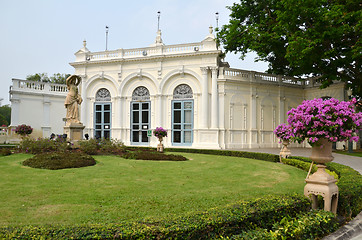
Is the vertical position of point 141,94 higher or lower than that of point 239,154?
higher

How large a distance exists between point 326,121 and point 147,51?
20506 mm

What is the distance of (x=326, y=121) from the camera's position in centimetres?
542

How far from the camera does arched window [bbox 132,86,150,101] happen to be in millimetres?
24281

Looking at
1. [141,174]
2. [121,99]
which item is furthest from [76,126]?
[141,174]

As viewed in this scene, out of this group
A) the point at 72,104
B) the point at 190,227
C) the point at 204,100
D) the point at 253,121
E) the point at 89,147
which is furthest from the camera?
the point at 253,121

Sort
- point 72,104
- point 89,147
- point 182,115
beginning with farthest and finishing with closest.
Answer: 1. point 182,115
2. point 72,104
3. point 89,147

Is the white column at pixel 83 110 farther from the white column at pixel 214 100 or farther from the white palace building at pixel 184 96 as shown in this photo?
the white column at pixel 214 100

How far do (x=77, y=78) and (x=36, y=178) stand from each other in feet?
36.2

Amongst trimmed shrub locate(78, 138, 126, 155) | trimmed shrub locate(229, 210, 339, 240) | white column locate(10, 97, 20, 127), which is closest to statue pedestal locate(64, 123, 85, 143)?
trimmed shrub locate(78, 138, 126, 155)

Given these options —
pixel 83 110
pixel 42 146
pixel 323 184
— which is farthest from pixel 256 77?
pixel 323 184

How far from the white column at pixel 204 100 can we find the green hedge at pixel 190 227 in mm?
17134

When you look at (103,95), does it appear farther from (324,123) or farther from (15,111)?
(324,123)

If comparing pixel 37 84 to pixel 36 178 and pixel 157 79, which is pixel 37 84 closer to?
pixel 157 79

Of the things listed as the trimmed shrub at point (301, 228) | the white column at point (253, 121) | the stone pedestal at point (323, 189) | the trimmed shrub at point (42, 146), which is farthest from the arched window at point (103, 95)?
the trimmed shrub at point (301, 228)
